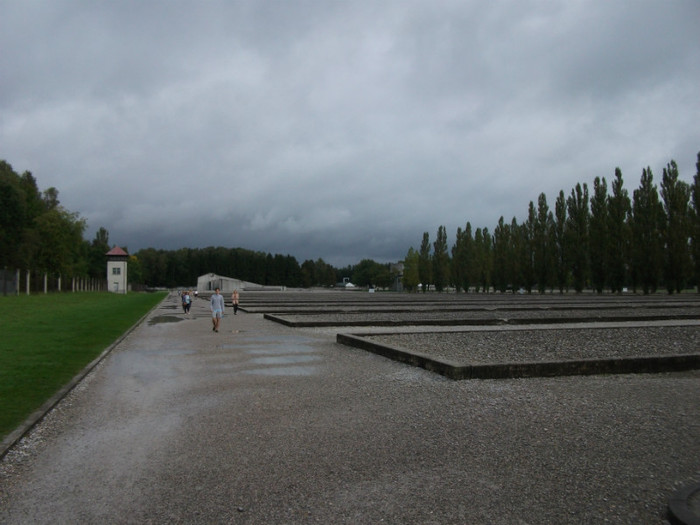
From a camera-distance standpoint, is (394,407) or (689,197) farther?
(689,197)

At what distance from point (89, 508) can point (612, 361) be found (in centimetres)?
774

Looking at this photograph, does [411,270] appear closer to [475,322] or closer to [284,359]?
[475,322]

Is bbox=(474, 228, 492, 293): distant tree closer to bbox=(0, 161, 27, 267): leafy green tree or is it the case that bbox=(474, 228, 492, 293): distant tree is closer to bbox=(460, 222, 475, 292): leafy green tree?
bbox=(460, 222, 475, 292): leafy green tree

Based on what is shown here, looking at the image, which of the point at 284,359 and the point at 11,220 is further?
the point at 11,220

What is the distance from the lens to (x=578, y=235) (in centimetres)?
6288

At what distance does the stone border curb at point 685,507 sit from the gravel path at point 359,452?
10cm

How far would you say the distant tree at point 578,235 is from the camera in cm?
6212

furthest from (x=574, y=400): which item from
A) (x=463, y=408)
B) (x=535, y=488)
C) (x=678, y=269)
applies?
(x=678, y=269)

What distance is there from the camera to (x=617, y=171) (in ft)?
196

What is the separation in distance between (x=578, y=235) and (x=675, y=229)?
1078 cm

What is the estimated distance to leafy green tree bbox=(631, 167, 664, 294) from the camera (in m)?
54.8

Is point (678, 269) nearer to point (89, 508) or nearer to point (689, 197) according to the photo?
point (689, 197)

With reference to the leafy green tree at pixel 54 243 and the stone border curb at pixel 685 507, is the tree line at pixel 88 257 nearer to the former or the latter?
the leafy green tree at pixel 54 243

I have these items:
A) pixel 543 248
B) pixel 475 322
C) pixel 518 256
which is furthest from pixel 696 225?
pixel 475 322
